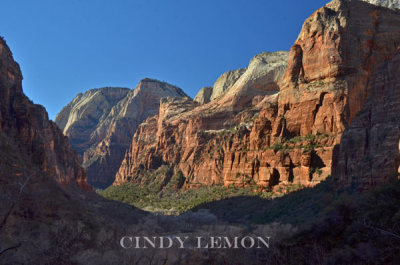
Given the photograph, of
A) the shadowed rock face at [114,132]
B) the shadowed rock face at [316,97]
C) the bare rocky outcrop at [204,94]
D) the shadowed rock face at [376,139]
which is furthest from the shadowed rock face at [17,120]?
the bare rocky outcrop at [204,94]

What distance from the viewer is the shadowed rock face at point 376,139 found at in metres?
29.0

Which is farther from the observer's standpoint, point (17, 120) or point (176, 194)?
point (176, 194)

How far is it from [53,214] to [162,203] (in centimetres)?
5648

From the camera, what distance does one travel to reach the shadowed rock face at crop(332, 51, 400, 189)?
95.1 feet

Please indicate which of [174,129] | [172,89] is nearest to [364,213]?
[174,129]

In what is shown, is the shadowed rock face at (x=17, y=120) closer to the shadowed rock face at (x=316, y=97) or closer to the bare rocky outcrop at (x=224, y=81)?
the shadowed rock face at (x=316, y=97)

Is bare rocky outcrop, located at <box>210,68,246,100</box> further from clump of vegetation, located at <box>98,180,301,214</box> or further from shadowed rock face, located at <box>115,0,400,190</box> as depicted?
shadowed rock face, located at <box>115,0,400,190</box>

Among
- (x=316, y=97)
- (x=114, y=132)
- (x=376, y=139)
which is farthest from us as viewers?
(x=114, y=132)

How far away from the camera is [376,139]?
107ft

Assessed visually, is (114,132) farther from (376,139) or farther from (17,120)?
(376,139)

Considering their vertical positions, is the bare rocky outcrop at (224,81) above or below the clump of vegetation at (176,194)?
above

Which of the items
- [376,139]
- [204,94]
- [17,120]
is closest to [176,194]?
[17,120]

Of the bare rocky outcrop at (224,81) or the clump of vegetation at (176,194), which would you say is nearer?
the clump of vegetation at (176,194)

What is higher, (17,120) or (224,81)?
(224,81)
